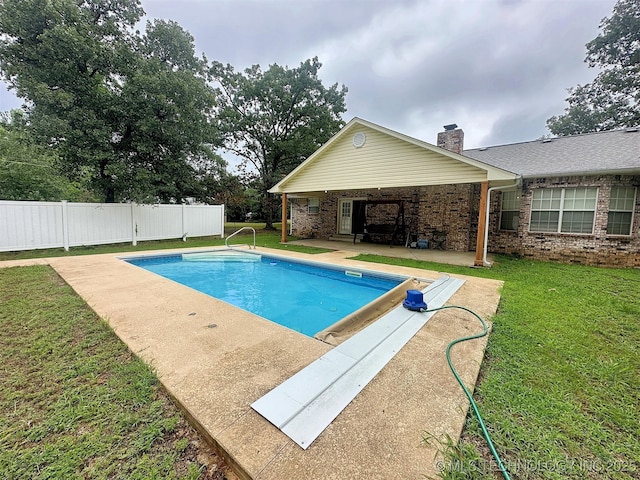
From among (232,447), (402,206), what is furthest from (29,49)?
(402,206)

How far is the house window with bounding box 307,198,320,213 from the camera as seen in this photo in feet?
50.0

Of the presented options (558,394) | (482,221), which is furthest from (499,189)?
(558,394)

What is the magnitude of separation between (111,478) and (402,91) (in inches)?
617

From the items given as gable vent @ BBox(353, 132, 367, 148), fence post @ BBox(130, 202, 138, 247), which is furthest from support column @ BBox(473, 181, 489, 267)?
fence post @ BBox(130, 202, 138, 247)

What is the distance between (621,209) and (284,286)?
10308mm

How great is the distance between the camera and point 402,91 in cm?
1328

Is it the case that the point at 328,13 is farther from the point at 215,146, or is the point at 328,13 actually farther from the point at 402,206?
the point at 215,146

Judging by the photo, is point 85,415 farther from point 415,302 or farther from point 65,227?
point 65,227

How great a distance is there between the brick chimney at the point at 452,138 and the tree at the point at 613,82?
52.6 feet

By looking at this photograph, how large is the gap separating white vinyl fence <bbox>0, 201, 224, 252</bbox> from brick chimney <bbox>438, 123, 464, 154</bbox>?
11.8 metres

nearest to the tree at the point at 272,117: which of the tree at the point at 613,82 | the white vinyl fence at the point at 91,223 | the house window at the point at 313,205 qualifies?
the house window at the point at 313,205

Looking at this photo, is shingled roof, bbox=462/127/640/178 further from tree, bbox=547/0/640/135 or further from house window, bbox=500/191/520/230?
tree, bbox=547/0/640/135

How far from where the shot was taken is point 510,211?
32.0 feet

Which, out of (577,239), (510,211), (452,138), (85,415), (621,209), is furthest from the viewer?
(452,138)
